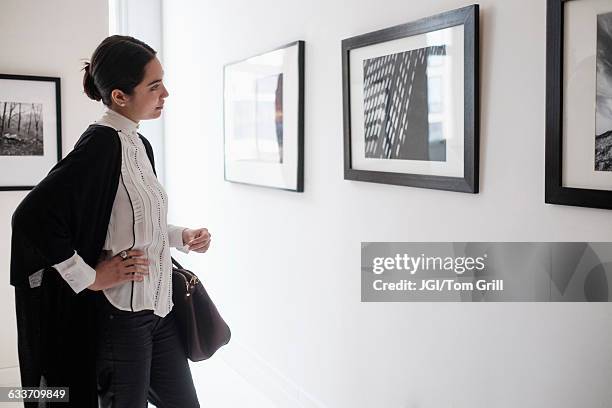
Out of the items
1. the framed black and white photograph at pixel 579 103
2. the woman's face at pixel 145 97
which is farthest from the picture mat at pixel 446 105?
the woman's face at pixel 145 97

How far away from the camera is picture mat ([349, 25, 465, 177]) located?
5.49 ft

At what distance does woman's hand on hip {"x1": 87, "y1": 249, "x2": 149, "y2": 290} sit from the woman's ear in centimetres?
40

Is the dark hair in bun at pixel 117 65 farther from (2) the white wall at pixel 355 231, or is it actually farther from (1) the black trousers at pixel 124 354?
(2) the white wall at pixel 355 231

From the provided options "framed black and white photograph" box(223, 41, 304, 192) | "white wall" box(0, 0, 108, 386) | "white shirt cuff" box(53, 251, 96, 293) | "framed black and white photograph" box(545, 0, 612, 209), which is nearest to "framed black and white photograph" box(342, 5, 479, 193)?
"framed black and white photograph" box(545, 0, 612, 209)

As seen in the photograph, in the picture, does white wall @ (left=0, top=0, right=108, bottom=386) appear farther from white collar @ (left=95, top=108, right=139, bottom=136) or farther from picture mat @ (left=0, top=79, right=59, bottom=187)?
white collar @ (left=95, top=108, right=139, bottom=136)

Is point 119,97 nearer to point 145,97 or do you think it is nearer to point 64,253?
point 145,97

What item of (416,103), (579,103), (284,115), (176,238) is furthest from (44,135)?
(579,103)

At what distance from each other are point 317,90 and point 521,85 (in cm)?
97

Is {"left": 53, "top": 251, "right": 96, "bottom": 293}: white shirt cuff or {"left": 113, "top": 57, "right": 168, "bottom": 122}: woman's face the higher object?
{"left": 113, "top": 57, "right": 168, "bottom": 122}: woman's face

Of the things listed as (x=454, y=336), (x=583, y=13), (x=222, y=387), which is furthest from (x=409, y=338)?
(x=222, y=387)

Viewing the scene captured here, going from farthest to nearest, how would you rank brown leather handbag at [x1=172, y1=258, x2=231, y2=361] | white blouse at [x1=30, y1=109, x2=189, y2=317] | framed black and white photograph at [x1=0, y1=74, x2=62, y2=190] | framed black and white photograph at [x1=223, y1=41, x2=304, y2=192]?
framed black and white photograph at [x1=0, y1=74, x2=62, y2=190] < framed black and white photograph at [x1=223, y1=41, x2=304, y2=192] < brown leather handbag at [x1=172, y1=258, x2=231, y2=361] < white blouse at [x1=30, y1=109, x2=189, y2=317]

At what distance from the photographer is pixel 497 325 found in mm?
1644

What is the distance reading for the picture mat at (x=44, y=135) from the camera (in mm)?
3174

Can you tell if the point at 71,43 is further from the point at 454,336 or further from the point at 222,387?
the point at 454,336
